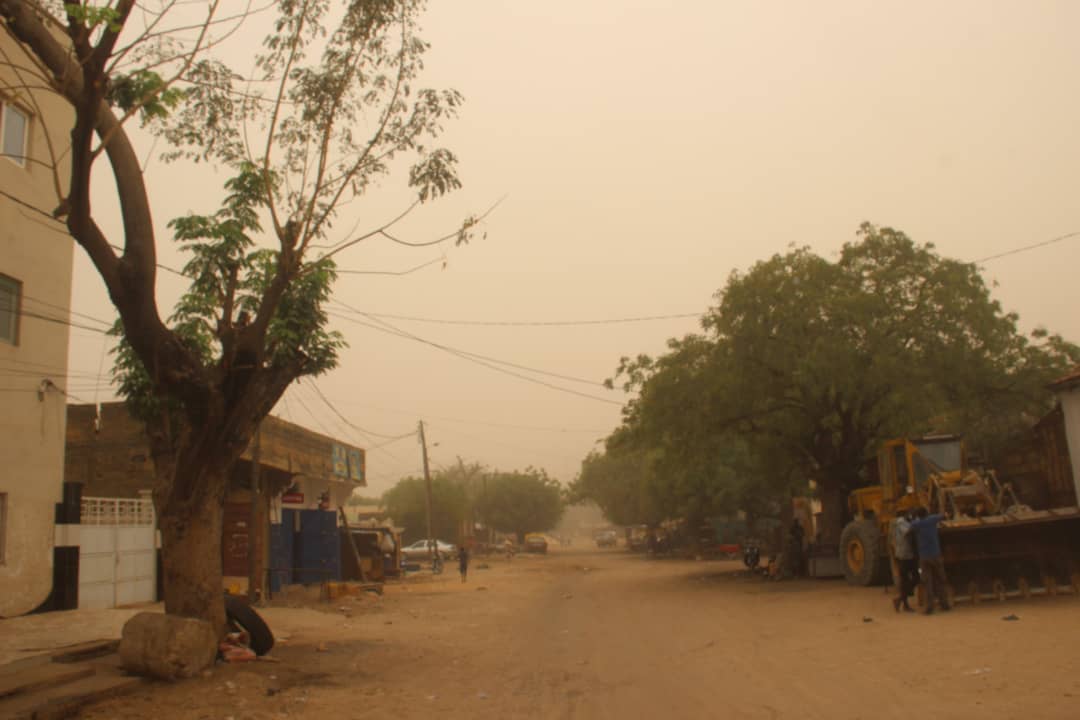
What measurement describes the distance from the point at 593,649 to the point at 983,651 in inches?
213

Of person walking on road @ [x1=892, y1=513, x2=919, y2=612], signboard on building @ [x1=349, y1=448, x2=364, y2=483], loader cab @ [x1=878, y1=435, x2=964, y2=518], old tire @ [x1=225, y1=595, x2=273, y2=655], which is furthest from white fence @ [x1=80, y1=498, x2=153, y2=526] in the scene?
loader cab @ [x1=878, y1=435, x2=964, y2=518]

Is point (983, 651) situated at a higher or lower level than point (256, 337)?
lower

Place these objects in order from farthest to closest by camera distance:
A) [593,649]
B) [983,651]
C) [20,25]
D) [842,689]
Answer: [593,649], [983,651], [842,689], [20,25]

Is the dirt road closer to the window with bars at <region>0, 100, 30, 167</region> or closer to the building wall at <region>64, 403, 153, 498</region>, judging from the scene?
the building wall at <region>64, 403, 153, 498</region>

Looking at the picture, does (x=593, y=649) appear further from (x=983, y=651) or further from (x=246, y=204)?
(x=246, y=204)

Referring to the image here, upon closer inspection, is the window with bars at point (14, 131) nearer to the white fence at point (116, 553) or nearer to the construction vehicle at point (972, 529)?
the white fence at point (116, 553)

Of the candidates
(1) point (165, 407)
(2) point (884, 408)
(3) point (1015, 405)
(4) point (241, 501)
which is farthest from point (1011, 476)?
(1) point (165, 407)

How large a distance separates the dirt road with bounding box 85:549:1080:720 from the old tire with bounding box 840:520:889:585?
61.2 inches

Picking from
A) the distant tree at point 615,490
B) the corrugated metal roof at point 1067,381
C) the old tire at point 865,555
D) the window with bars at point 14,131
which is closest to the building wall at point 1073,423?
the corrugated metal roof at point 1067,381

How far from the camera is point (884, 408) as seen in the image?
23.2 meters

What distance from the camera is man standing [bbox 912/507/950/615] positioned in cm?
1366

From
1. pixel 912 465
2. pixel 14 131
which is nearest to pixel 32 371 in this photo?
pixel 14 131

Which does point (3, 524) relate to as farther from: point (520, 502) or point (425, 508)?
point (520, 502)

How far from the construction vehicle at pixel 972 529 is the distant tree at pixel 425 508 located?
162 feet
